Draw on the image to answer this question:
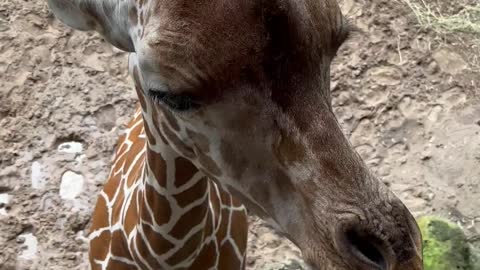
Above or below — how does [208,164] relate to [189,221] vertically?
above

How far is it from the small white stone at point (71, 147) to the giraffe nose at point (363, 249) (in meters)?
2.39

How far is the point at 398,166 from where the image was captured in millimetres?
3646

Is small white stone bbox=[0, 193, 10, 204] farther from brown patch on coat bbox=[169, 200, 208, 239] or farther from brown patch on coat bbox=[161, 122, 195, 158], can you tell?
brown patch on coat bbox=[161, 122, 195, 158]

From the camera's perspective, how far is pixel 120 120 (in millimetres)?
3812

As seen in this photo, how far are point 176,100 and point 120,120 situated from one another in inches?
89.5

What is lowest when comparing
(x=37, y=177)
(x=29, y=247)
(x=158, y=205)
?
(x=29, y=247)

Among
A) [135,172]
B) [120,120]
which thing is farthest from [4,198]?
[135,172]

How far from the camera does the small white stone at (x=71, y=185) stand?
3.59 m

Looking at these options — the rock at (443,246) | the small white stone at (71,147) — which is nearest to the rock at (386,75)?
the rock at (443,246)

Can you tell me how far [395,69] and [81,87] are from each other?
148cm

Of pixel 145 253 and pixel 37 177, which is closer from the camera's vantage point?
pixel 145 253

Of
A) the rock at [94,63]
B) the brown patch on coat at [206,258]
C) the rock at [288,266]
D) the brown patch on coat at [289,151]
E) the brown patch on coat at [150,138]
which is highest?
the brown patch on coat at [289,151]

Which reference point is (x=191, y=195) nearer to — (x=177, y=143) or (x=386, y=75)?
(x=177, y=143)

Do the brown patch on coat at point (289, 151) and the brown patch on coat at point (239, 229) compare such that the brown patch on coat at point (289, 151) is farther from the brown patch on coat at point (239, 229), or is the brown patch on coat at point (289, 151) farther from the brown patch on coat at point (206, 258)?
the brown patch on coat at point (239, 229)
